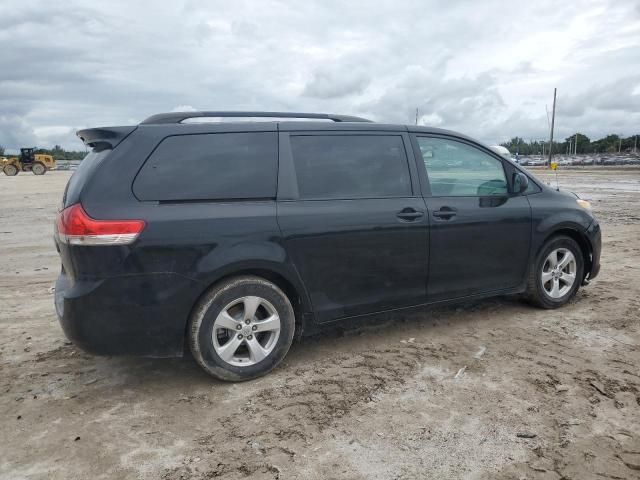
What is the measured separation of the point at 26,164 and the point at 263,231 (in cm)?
4495

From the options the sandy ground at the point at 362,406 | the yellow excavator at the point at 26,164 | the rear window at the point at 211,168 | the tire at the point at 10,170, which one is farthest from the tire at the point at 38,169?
the rear window at the point at 211,168

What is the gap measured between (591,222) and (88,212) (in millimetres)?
4612

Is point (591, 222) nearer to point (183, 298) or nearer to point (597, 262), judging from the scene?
point (597, 262)

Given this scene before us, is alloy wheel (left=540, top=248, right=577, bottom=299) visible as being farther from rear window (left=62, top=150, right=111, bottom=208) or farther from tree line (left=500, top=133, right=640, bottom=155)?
tree line (left=500, top=133, right=640, bottom=155)

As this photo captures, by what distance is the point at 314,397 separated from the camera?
342cm

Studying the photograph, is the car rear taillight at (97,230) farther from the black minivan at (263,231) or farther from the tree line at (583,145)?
the tree line at (583,145)

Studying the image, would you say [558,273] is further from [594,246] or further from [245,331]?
[245,331]

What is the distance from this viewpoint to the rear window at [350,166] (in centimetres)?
393

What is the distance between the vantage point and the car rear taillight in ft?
A: 10.6

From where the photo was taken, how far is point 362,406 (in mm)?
3271

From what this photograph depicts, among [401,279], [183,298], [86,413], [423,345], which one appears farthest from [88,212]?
[423,345]

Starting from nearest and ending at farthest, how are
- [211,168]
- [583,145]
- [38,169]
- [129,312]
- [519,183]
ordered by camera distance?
[129,312] → [211,168] → [519,183] → [38,169] → [583,145]

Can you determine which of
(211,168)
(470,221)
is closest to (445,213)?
(470,221)

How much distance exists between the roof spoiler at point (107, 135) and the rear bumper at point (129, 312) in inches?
35.8
